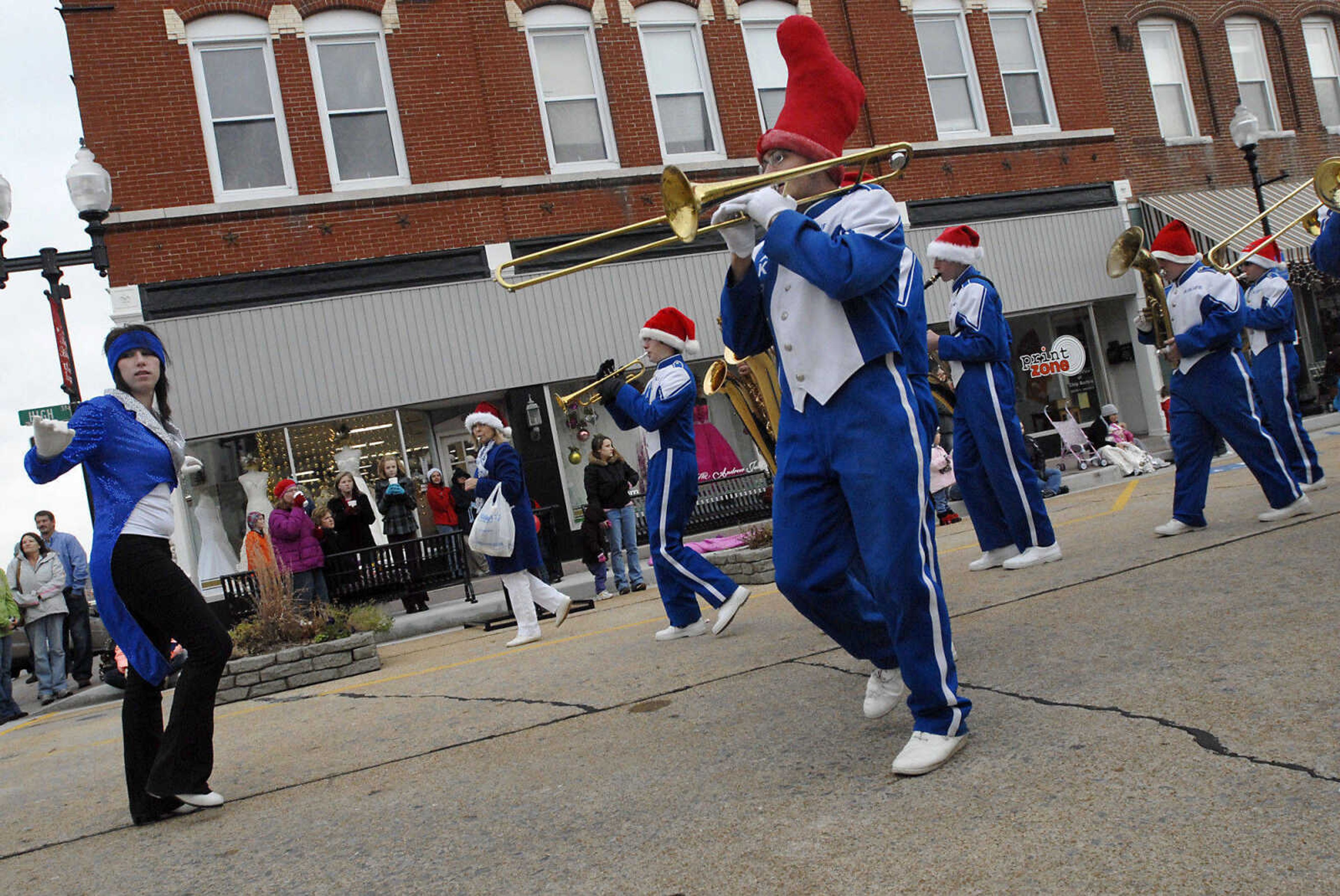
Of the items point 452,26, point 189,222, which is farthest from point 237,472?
point 452,26

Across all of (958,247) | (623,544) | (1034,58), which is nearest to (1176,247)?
(958,247)

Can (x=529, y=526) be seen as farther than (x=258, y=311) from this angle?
No

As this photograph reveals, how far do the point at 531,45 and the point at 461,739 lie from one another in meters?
13.6

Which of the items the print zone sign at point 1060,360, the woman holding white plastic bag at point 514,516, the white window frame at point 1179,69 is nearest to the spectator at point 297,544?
the woman holding white plastic bag at point 514,516

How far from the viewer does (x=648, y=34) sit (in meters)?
16.9

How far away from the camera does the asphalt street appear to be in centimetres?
247

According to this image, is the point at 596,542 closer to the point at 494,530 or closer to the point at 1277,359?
the point at 494,530

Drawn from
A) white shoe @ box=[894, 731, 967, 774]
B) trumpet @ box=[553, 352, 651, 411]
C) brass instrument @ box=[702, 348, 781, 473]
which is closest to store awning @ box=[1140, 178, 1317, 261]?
trumpet @ box=[553, 352, 651, 411]

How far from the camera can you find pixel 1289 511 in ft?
21.3

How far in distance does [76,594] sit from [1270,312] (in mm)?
11714

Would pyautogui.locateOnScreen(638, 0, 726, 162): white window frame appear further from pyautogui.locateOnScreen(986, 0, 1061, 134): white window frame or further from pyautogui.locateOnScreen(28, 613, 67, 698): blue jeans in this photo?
pyautogui.locateOnScreen(28, 613, 67, 698): blue jeans

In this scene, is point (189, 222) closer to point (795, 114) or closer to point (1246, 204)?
point (795, 114)

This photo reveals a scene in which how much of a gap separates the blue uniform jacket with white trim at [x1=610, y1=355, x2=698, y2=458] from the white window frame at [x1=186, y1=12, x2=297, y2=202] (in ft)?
33.7

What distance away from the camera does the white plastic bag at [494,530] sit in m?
7.92
